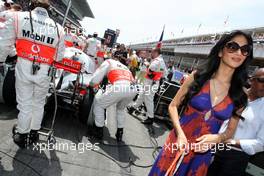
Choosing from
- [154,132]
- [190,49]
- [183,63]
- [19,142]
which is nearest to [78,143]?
[19,142]

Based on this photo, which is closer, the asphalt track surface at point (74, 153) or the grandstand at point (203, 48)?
the asphalt track surface at point (74, 153)

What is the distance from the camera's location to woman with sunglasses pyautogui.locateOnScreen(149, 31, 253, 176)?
2.30 m

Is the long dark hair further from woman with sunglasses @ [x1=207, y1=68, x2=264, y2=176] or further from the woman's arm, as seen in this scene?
woman with sunglasses @ [x1=207, y1=68, x2=264, y2=176]

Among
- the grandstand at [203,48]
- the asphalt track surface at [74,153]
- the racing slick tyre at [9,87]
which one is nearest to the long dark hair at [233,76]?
the grandstand at [203,48]

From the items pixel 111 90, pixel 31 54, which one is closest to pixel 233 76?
pixel 31 54

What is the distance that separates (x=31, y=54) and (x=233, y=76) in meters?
2.60

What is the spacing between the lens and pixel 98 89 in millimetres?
5695

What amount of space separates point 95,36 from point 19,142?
375 inches

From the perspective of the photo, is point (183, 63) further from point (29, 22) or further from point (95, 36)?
point (29, 22)

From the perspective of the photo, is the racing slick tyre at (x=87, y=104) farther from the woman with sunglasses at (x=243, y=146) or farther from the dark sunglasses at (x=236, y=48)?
the dark sunglasses at (x=236, y=48)

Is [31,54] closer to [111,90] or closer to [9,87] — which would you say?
[9,87]

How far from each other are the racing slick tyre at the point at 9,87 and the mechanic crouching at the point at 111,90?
4.43 ft

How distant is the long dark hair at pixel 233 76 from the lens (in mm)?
2361

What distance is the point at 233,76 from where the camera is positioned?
97.5 inches
